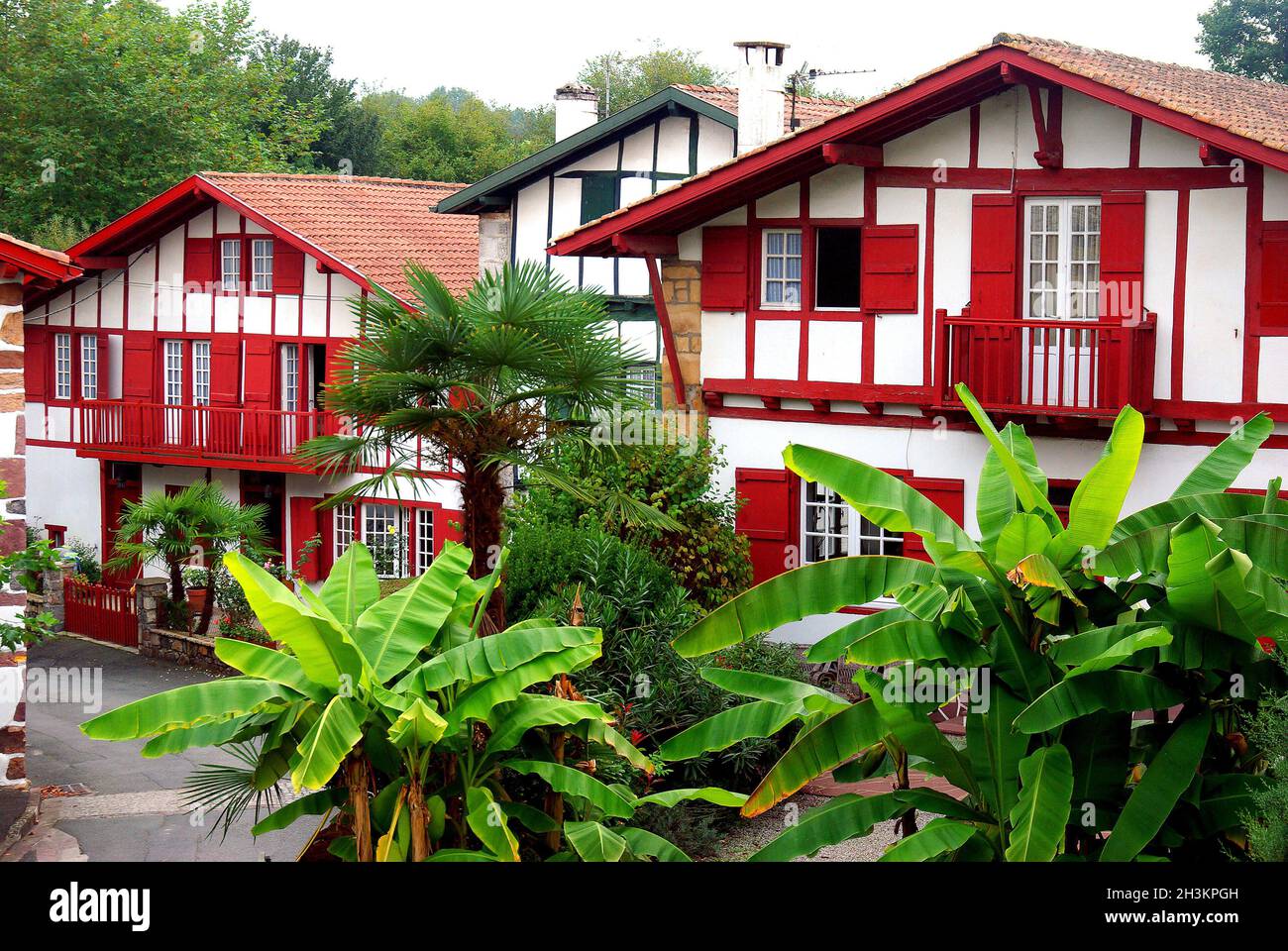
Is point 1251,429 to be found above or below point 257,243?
below

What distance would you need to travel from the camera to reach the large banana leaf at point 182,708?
867cm

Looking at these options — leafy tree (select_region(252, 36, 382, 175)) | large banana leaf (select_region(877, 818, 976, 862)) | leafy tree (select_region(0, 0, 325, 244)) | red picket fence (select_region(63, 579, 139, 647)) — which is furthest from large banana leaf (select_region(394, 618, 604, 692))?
leafy tree (select_region(252, 36, 382, 175))

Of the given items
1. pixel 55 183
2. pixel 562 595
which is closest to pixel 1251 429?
pixel 562 595

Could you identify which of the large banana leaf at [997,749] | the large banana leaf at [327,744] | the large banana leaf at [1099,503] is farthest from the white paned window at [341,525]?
the large banana leaf at [1099,503]

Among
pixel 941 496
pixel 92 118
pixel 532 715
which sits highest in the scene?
pixel 92 118

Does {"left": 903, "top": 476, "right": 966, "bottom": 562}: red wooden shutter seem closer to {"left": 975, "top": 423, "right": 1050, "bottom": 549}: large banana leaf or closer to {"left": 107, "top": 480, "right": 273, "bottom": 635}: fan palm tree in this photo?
{"left": 975, "top": 423, "right": 1050, "bottom": 549}: large banana leaf

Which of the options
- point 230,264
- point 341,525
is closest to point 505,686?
point 341,525

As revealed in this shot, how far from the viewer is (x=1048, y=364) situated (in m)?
16.0

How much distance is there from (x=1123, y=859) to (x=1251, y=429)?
3150 millimetres

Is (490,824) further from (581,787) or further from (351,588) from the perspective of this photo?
(351,588)

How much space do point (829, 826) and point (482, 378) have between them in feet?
16.8

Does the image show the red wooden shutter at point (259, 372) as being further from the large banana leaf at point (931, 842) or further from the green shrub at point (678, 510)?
the large banana leaf at point (931, 842)
